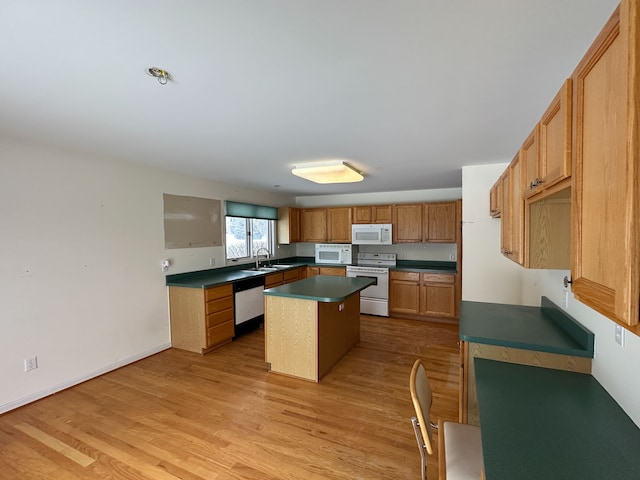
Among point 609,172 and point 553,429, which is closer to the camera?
point 609,172

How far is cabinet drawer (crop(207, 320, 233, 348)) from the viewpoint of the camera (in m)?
3.64

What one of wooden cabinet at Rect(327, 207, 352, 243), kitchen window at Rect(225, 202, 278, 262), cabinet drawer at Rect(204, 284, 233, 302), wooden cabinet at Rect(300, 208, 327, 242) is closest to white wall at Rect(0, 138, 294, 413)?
cabinet drawer at Rect(204, 284, 233, 302)

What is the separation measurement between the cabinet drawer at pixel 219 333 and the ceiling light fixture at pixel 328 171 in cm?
217

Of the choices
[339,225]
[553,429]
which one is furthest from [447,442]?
[339,225]

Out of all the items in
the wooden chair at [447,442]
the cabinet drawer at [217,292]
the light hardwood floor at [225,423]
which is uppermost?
the cabinet drawer at [217,292]

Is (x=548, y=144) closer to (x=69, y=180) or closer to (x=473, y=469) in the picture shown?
(x=473, y=469)

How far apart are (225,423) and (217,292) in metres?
1.75

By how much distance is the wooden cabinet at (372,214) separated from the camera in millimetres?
5441

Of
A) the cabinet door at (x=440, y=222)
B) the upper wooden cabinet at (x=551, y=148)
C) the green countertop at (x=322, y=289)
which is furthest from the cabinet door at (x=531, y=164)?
the cabinet door at (x=440, y=222)

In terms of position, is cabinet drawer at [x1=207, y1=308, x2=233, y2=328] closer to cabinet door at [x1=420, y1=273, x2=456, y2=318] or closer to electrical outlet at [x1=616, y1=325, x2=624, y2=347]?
cabinet door at [x1=420, y1=273, x2=456, y2=318]

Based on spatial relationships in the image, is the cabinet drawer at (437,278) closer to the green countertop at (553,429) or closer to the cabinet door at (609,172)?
the green countertop at (553,429)

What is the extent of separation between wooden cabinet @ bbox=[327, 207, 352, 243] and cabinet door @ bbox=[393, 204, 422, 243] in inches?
35.5

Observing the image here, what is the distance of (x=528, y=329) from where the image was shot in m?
1.87

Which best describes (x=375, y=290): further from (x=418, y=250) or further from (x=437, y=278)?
(x=418, y=250)
